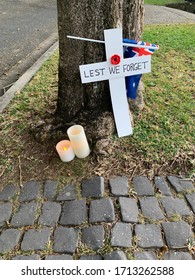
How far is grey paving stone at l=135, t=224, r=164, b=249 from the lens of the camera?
1.75m

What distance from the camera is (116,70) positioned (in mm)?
2105

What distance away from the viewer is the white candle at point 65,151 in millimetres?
2156

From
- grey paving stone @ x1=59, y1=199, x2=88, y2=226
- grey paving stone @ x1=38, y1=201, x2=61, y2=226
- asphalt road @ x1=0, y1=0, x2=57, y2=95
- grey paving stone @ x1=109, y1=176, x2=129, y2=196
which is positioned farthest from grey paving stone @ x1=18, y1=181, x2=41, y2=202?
asphalt road @ x1=0, y1=0, x2=57, y2=95

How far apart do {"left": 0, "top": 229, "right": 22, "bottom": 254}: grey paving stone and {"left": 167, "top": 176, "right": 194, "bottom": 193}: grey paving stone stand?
3.61 feet

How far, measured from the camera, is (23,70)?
3934 millimetres

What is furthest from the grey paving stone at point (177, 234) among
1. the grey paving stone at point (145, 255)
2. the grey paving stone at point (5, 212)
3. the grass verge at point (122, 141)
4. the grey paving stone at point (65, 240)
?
the grey paving stone at point (5, 212)

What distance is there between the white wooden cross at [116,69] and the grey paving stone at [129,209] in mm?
617

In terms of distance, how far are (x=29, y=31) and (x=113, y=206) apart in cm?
442

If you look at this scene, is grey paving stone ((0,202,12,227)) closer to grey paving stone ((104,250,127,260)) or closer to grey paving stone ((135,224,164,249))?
grey paving stone ((104,250,127,260))

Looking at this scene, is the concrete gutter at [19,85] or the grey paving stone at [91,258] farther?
the concrete gutter at [19,85]

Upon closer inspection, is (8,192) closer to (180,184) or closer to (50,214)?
(50,214)

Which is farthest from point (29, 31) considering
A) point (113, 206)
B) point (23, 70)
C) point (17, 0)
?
point (113, 206)

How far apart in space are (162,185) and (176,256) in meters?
0.54

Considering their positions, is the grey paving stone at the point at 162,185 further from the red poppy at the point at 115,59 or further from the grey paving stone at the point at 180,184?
the red poppy at the point at 115,59
